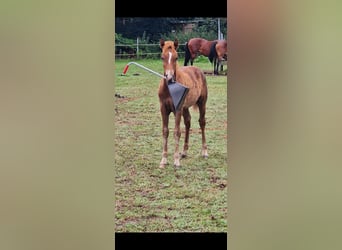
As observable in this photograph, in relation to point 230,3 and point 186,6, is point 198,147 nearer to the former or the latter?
point 186,6

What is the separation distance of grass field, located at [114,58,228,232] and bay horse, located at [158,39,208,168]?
0.08ft

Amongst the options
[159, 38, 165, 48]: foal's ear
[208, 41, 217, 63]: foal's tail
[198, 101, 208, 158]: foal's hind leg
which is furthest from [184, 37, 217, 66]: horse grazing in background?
[198, 101, 208, 158]: foal's hind leg

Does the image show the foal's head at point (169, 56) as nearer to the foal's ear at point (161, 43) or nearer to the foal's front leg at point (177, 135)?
the foal's ear at point (161, 43)

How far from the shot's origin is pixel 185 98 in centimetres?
208

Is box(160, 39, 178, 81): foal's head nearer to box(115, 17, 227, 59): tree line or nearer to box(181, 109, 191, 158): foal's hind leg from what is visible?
box(115, 17, 227, 59): tree line

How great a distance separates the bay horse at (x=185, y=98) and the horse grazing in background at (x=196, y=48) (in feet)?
0.18

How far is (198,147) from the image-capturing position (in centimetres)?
211

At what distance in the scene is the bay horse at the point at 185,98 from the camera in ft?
6.79

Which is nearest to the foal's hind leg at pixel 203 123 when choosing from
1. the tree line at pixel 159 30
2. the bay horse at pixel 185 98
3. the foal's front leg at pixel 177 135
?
the bay horse at pixel 185 98

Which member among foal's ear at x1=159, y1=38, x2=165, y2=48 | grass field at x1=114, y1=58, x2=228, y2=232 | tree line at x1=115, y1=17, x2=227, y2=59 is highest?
tree line at x1=115, y1=17, x2=227, y2=59

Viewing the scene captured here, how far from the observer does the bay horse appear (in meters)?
2.07

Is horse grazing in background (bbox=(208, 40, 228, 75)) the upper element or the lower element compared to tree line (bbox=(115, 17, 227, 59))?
lower

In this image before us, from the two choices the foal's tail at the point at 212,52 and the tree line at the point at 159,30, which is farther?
the foal's tail at the point at 212,52

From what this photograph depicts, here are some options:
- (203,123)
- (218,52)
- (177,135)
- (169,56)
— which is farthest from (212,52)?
(177,135)
